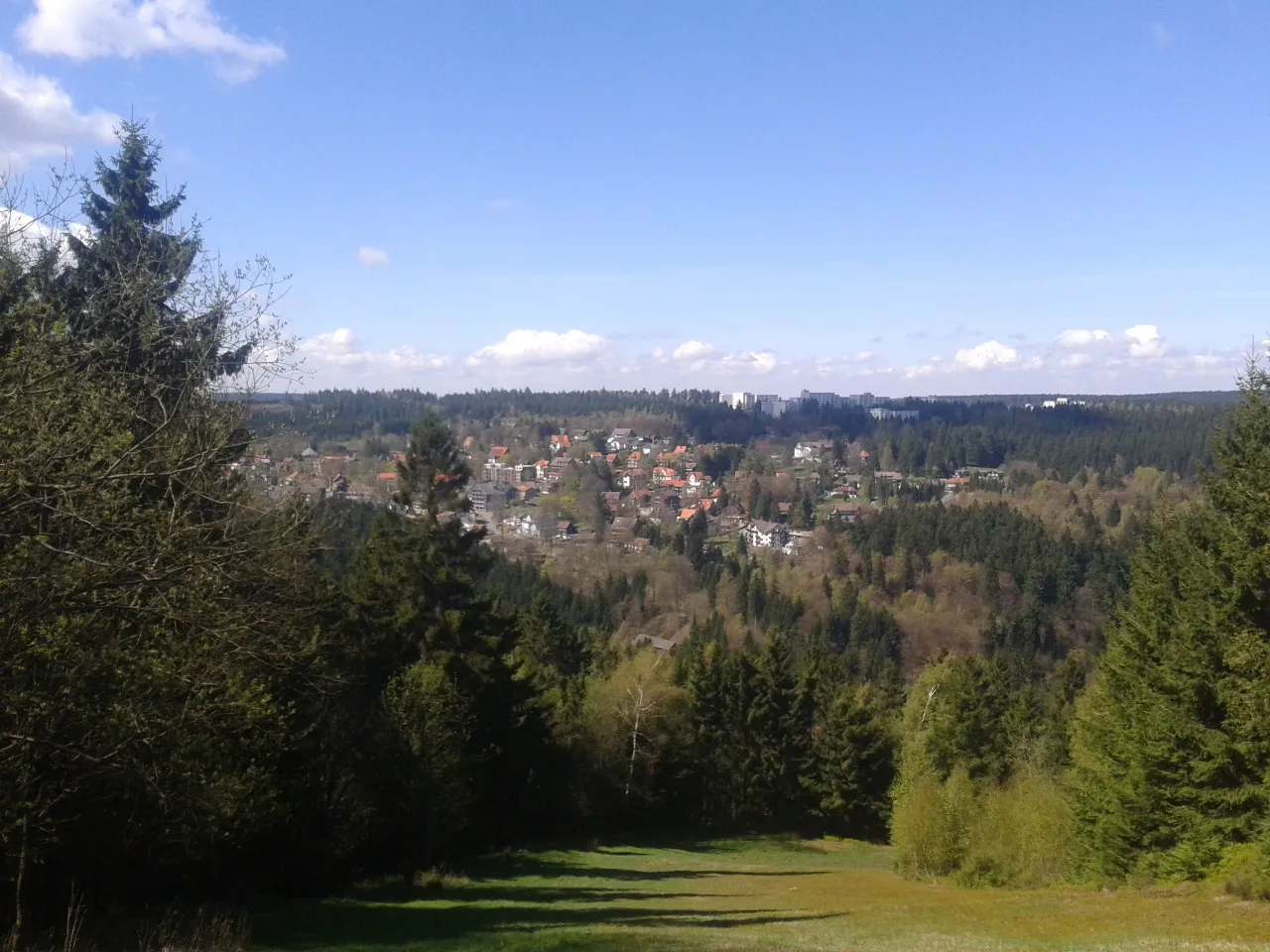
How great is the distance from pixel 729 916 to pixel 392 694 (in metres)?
9.63

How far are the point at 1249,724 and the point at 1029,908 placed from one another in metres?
4.97

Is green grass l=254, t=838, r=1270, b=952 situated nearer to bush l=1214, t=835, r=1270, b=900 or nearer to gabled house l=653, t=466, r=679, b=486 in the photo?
bush l=1214, t=835, r=1270, b=900

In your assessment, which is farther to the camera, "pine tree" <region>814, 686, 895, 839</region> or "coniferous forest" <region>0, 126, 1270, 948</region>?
"pine tree" <region>814, 686, 895, 839</region>

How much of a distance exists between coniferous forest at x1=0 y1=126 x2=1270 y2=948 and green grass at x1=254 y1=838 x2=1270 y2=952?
5.54 feet

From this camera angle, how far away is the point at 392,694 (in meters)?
22.5

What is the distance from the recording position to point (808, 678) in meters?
49.8

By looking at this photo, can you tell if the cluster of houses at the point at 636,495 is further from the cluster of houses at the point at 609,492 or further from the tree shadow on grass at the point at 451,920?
the tree shadow on grass at the point at 451,920

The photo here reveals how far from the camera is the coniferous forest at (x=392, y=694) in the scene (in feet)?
25.2

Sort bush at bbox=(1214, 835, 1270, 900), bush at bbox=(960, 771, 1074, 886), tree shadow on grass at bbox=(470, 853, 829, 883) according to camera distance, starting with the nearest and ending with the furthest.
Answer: bush at bbox=(1214, 835, 1270, 900) < tree shadow on grass at bbox=(470, 853, 829, 883) < bush at bbox=(960, 771, 1074, 886)

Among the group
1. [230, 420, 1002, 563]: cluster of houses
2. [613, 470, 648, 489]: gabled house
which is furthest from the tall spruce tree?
[613, 470, 648, 489]: gabled house

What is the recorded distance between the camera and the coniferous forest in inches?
302

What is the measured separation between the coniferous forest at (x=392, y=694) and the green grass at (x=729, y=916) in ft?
5.54

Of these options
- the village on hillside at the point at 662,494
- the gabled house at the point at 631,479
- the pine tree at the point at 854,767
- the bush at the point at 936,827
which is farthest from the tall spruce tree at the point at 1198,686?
the gabled house at the point at 631,479

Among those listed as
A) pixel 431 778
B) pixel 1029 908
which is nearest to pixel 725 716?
pixel 431 778
